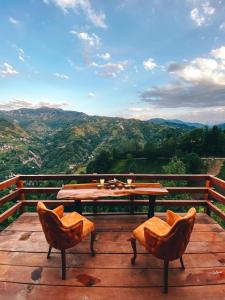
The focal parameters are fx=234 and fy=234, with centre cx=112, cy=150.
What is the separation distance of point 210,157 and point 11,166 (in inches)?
4376

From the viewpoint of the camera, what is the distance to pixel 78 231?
349cm

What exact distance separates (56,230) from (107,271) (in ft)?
3.23

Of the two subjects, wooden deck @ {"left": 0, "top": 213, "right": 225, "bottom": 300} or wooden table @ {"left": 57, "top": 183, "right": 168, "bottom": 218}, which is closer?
wooden deck @ {"left": 0, "top": 213, "right": 225, "bottom": 300}

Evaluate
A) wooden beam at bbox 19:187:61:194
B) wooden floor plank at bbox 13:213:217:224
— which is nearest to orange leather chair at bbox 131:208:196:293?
wooden floor plank at bbox 13:213:217:224

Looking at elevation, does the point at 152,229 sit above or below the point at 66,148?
above

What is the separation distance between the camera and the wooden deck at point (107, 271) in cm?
298

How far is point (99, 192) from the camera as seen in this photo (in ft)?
15.0

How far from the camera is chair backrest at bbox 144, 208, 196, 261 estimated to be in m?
2.96

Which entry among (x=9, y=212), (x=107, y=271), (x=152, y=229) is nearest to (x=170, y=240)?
(x=152, y=229)

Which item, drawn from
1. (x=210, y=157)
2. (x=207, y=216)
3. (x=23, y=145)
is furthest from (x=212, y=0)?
(x=23, y=145)

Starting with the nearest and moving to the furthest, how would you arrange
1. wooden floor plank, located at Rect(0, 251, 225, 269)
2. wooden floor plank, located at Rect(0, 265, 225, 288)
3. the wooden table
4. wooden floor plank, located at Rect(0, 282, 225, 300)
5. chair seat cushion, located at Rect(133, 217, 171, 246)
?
1. wooden floor plank, located at Rect(0, 282, 225, 300)
2. wooden floor plank, located at Rect(0, 265, 225, 288)
3. chair seat cushion, located at Rect(133, 217, 171, 246)
4. wooden floor plank, located at Rect(0, 251, 225, 269)
5. the wooden table

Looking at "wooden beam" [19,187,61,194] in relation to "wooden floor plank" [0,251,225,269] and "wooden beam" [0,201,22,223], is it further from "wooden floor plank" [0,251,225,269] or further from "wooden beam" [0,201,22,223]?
"wooden floor plank" [0,251,225,269]

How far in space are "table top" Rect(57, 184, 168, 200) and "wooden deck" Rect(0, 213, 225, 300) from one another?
0.86 meters

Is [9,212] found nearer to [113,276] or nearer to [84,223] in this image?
[84,223]
